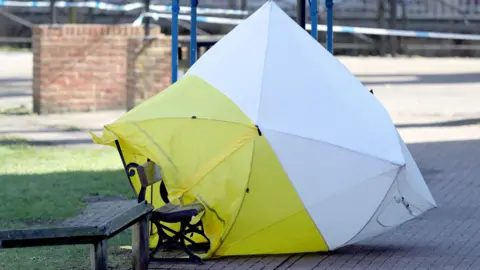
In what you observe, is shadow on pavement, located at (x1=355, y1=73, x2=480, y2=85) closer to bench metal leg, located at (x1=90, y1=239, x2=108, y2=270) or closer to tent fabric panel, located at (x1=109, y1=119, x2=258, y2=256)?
tent fabric panel, located at (x1=109, y1=119, x2=258, y2=256)

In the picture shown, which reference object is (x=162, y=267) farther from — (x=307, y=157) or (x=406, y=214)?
(x=406, y=214)

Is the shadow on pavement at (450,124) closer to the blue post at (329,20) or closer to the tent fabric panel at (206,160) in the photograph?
the blue post at (329,20)

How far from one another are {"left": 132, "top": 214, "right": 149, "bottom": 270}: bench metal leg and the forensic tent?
570 millimetres

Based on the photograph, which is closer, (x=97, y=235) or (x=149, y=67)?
(x=97, y=235)

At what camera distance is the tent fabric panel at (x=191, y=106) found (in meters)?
7.57

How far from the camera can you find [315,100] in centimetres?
772

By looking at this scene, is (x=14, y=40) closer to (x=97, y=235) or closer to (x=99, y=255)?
(x=99, y=255)

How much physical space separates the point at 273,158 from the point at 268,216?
0.42 meters

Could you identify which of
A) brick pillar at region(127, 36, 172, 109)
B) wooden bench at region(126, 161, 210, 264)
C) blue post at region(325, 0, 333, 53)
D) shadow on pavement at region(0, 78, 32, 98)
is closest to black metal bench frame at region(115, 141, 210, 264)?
wooden bench at region(126, 161, 210, 264)

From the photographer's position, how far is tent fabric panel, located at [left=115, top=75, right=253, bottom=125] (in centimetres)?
757

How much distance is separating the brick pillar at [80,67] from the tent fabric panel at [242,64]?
27.1 ft

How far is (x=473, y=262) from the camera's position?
7.62 meters

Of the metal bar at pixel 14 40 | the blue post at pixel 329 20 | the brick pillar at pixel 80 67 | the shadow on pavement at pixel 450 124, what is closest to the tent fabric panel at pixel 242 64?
the blue post at pixel 329 20

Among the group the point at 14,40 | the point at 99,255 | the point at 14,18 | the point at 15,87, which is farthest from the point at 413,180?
the point at 14,18
